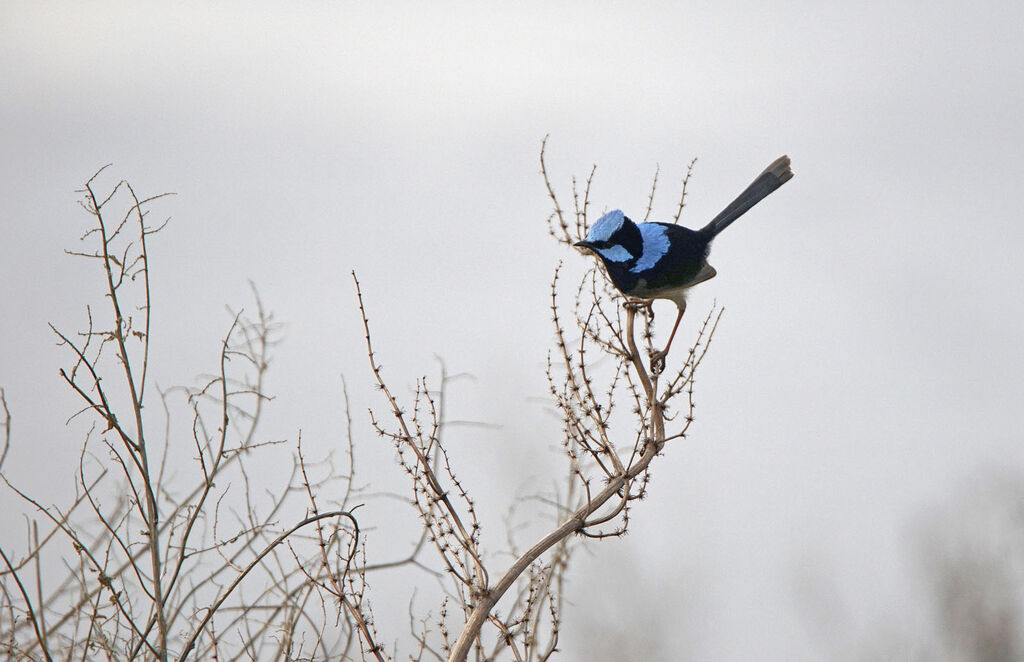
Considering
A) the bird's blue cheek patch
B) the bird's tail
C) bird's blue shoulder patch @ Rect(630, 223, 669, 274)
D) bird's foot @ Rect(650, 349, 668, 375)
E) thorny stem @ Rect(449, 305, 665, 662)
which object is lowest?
thorny stem @ Rect(449, 305, 665, 662)

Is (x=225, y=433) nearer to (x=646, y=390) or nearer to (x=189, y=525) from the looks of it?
(x=189, y=525)

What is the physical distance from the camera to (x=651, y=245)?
13.6ft

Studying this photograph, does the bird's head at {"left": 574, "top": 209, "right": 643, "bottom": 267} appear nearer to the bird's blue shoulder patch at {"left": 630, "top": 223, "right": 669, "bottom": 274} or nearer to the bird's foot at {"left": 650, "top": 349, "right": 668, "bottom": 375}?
the bird's blue shoulder patch at {"left": 630, "top": 223, "right": 669, "bottom": 274}

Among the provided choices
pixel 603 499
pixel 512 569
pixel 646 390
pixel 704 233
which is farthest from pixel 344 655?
pixel 704 233

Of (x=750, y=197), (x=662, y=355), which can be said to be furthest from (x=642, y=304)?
(x=750, y=197)

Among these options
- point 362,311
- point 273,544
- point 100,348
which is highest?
point 100,348

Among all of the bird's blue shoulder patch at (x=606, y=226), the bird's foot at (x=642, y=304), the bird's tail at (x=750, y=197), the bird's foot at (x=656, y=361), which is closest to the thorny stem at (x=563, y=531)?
the bird's foot at (x=656, y=361)

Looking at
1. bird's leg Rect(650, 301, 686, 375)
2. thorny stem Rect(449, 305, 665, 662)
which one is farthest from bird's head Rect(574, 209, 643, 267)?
thorny stem Rect(449, 305, 665, 662)

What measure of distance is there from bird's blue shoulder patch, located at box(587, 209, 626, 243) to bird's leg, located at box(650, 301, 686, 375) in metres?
0.51

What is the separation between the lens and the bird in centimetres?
381

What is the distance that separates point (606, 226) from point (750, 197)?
4.05 feet

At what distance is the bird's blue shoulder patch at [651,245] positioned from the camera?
407 cm

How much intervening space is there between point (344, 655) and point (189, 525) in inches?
24.9

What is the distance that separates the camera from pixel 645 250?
411cm
